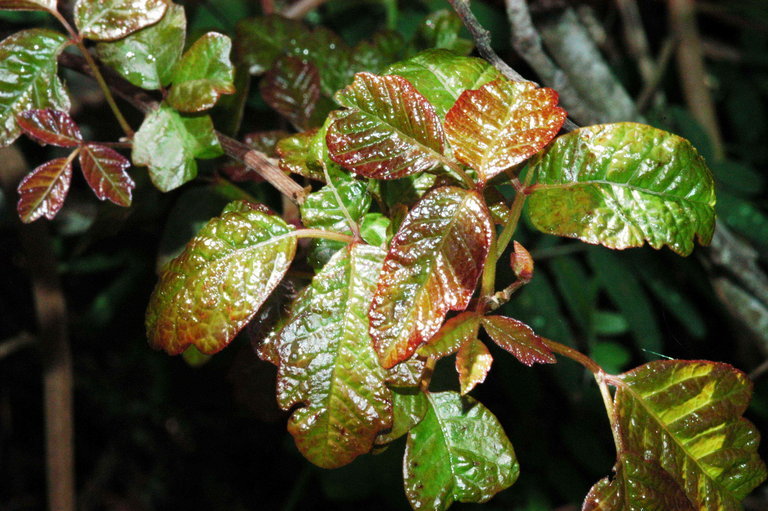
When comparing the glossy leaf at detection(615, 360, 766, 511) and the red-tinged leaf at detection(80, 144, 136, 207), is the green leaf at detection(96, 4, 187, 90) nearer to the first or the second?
the red-tinged leaf at detection(80, 144, 136, 207)

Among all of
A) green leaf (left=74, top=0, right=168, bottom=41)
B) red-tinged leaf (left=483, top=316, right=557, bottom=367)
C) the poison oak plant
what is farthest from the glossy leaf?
green leaf (left=74, top=0, right=168, bottom=41)

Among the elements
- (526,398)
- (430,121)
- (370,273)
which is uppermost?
(430,121)

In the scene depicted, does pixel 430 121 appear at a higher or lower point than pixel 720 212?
higher

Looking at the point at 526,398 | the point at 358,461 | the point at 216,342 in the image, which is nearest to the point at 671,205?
the point at 216,342

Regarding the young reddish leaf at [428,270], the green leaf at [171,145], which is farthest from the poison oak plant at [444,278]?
the green leaf at [171,145]

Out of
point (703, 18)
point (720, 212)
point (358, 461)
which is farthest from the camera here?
point (703, 18)

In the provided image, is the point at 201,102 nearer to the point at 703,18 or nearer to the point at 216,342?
the point at 216,342

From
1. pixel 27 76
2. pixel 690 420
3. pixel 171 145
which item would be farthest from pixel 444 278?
pixel 27 76

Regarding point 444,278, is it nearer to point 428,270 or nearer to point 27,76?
point 428,270
